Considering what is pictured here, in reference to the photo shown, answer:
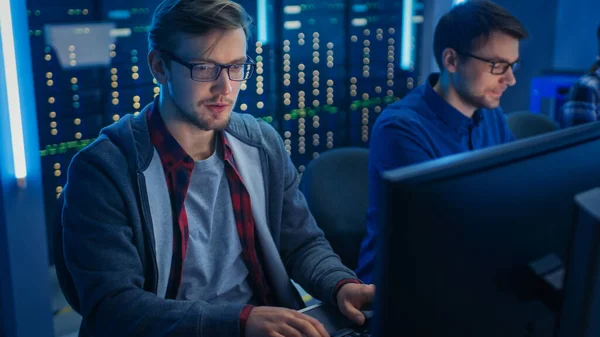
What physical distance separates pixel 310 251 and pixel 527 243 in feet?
2.45

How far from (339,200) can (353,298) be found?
67 cm

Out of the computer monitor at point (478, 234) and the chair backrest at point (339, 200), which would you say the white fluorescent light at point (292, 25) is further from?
the computer monitor at point (478, 234)

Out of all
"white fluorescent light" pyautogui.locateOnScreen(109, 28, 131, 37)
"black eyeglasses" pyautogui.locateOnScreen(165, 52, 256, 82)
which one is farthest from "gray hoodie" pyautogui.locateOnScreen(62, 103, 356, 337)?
"white fluorescent light" pyautogui.locateOnScreen(109, 28, 131, 37)

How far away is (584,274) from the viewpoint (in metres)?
0.64

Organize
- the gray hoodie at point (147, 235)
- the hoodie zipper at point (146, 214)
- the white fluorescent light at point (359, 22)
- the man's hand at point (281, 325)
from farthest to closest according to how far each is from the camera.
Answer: the white fluorescent light at point (359, 22) → the hoodie zipper at point (146, 214) → the gray hoodie at point (147, 235) → the man's hand at point (281, 325)

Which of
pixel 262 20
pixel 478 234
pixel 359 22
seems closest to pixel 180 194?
pixel 478 234

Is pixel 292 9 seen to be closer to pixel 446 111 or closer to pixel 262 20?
pixel 262 20

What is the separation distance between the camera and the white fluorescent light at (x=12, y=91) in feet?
6.31

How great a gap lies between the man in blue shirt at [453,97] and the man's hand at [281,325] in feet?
2.25

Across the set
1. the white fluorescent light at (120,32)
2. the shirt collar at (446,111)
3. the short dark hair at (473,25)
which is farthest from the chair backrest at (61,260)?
the white fluorescent light at (120,32)

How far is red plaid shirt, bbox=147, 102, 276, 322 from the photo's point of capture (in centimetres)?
130

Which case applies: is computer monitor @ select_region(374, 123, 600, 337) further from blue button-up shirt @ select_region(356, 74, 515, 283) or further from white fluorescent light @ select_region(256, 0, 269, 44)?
white fluorescent light @ select_region(256, 0, 269, 44)

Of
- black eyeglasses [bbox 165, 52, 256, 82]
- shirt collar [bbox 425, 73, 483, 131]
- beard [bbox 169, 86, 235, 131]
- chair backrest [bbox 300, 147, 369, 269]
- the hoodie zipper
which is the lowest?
chair backrest [bbox 300, 147, 369, 269]

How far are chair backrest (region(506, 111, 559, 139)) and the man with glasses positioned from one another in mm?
1601
